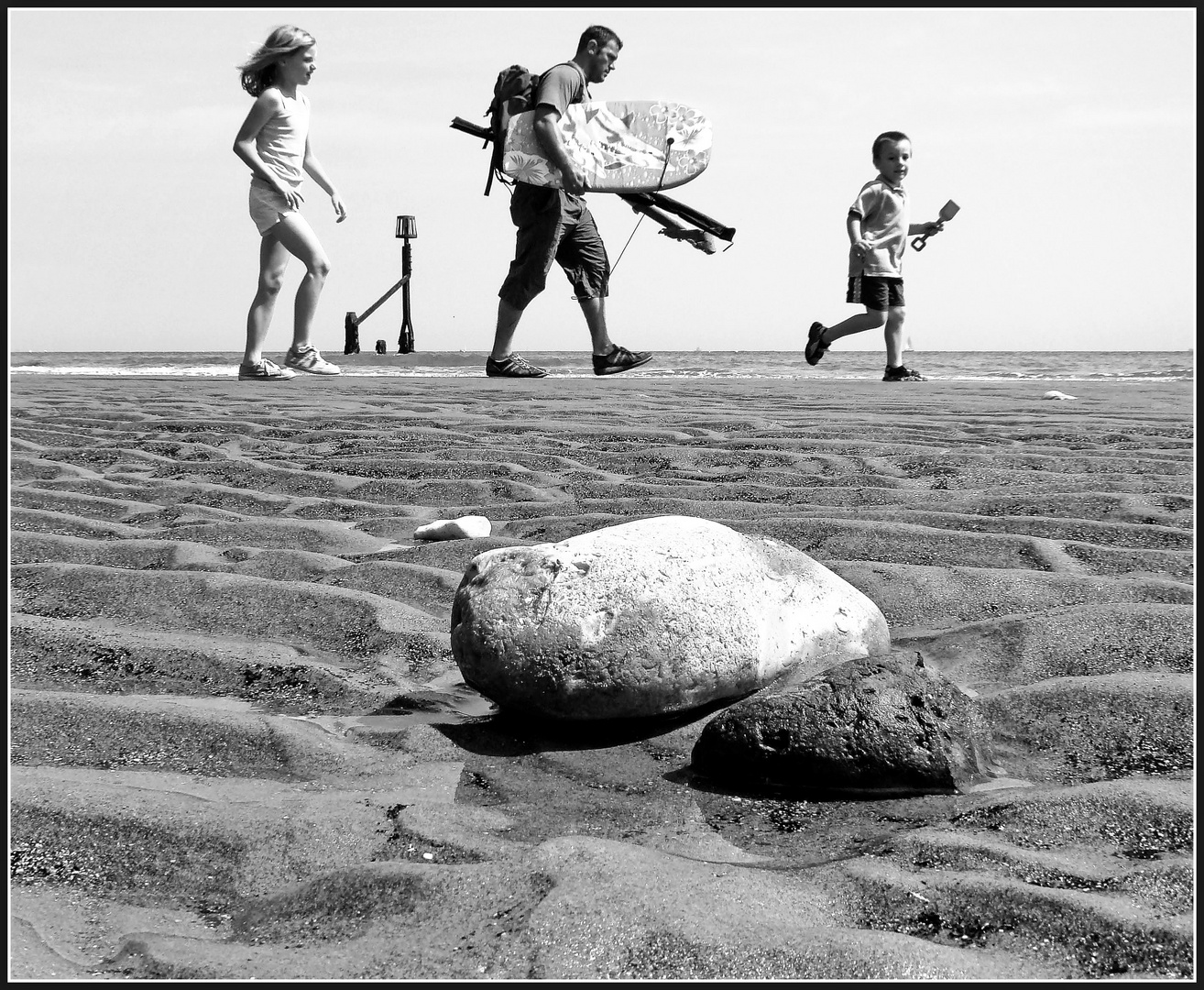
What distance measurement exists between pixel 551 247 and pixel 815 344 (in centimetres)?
293

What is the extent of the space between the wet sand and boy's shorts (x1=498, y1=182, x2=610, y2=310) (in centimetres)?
274

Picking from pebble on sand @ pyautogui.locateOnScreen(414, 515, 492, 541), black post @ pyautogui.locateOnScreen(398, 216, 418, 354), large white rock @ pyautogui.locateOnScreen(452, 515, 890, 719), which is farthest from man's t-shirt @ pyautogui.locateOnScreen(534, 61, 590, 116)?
black post @ pyautogui.locateOnScreen(398, 216, 418, 354)

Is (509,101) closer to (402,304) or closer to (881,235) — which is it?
(881,235)

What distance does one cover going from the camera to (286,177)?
21.9ft

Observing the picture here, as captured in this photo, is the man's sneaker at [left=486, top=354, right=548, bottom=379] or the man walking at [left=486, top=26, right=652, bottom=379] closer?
the man walking at [left=486, top=26, right=652, bottom=379]

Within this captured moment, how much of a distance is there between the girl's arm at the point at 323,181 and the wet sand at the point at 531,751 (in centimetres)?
304

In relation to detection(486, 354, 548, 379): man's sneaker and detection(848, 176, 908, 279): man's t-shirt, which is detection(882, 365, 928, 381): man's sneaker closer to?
detection(848, 176, 908, 279): man's t-shirt

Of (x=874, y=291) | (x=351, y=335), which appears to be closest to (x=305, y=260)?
(x=874, y=291)

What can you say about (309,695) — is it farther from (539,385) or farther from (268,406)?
(539,385)

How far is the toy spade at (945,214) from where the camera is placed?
839cm

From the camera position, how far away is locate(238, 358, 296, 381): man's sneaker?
25.8 feet

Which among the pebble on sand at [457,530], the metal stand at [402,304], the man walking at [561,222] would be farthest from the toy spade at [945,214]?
the metal stand at [402,304]

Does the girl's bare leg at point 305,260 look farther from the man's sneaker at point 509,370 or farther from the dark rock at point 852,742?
the dark rock at point 852,742

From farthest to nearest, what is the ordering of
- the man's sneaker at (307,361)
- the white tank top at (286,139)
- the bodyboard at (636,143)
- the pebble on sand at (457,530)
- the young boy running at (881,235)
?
the young boy running at (881,235), the man's sneaker at (307,361), the bodyboard at (636,143), the white tank top at (286,139), the pebble on sand at (457,530)
